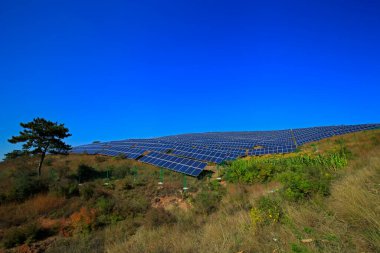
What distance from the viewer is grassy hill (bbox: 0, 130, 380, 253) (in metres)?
4.45

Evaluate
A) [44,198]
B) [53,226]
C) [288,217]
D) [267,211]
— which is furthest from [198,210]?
[44,198]

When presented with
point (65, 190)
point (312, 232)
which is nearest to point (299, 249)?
point (312, 232)

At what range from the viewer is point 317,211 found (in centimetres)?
558

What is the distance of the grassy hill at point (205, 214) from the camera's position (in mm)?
4453

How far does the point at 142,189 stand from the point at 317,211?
1222 cm

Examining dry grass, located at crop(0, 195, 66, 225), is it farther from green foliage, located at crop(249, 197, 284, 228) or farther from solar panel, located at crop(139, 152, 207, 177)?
green foliage, located at crop(249, 197, 284, 228)

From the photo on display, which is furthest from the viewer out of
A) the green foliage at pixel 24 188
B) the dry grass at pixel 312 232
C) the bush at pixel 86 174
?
the bush at pixel 86 174

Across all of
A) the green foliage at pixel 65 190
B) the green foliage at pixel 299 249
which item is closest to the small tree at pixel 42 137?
the green foliage at pixel 65 190

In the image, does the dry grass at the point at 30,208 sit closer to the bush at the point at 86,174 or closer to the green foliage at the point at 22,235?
the green foliage at the point at 22,235

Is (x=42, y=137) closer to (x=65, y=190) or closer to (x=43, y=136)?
(x=43, y=136)

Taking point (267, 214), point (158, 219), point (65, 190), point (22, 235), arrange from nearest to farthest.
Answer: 1. point (267, 214)
2. point (22, 235)
3. point (158, 219)
4. point (65, 190)

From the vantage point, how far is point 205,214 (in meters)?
9.59

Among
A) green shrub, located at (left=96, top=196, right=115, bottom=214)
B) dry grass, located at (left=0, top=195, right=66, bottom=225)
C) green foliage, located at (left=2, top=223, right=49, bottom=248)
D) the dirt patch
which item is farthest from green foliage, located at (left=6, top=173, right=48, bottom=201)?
the dirt patch

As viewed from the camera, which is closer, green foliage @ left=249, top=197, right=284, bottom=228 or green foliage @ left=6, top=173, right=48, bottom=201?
green foliage @ left=249, top=197, right=284, bottom=228
